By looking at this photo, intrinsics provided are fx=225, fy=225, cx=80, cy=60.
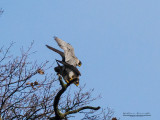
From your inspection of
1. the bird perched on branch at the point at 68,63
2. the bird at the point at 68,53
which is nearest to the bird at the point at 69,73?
the bird perched on branch at the point at 68,63

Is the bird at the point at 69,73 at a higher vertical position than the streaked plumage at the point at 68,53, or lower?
lower

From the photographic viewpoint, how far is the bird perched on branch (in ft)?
17.1

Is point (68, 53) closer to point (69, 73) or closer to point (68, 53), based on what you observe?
point (68, 53)

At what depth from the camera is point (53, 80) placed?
32.7 feet

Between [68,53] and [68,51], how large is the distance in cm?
6

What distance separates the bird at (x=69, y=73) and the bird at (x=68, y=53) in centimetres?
11

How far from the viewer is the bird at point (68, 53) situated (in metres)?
5.33

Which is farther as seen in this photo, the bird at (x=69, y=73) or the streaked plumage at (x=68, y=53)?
the streaked plumage at (x=68, y=53)

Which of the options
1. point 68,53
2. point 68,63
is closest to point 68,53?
point 68,53

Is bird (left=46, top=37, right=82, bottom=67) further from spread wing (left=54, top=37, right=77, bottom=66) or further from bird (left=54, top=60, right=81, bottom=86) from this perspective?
bird (left=54, top=60, right=81, bottom=86)

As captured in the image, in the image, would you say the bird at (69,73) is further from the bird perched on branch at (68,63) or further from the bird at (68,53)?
the bird at (68,53)

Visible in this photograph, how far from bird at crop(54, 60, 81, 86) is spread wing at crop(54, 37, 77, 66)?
0.12 metres

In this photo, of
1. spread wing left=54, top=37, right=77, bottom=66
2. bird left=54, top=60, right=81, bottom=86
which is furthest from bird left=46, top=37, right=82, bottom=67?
bird left=54, top=60, right=81, bottom=86

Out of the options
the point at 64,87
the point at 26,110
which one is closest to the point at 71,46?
the point at 64,87
